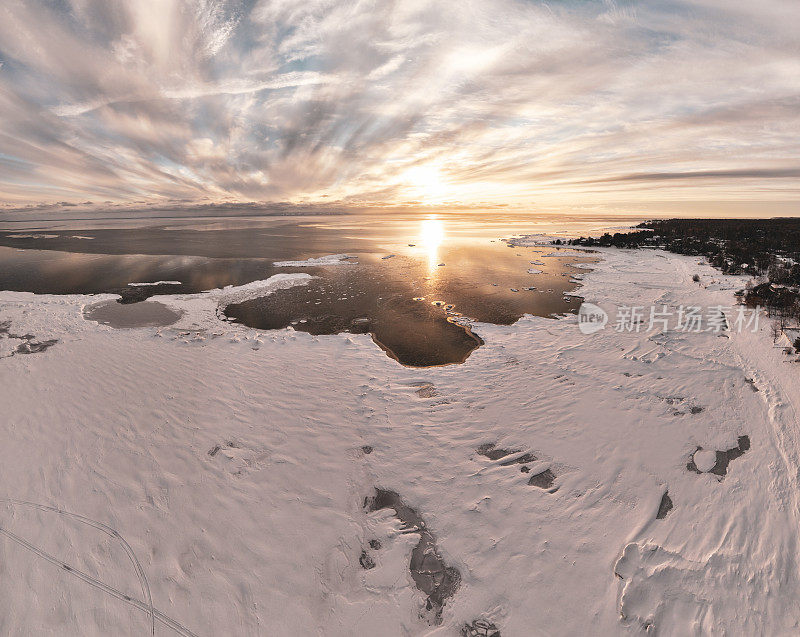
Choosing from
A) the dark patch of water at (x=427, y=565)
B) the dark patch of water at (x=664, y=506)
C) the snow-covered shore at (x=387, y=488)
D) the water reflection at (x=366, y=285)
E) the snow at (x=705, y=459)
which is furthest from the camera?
the water reflection at (x=366, y=285)

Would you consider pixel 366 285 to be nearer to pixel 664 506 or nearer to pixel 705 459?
pixel 705 459

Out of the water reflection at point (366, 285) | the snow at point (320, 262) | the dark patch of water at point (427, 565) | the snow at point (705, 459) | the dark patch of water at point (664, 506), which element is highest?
the snow at point (320, 262)

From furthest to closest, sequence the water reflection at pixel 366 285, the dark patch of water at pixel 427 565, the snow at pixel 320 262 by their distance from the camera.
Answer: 1. the snow at pixel 320 262
2. the water reflection at pixel 366 285
3. the dark patch of water at pixel 427 565

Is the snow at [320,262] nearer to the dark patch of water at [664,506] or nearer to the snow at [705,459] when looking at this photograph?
the snow at [705,459]

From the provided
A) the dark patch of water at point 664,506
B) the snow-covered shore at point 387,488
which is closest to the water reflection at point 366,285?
the snow-covered shore at point 387,488

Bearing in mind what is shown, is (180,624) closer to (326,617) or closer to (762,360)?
(326,617)

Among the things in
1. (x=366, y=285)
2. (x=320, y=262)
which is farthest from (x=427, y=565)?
(x=320, y=262)

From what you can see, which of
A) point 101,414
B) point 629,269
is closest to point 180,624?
point 101,414
